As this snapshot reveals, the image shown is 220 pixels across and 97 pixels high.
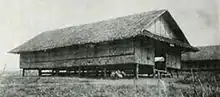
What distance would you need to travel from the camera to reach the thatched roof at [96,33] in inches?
619

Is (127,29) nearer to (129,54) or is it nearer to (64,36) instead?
(129,54)

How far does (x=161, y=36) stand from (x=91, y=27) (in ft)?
16.0

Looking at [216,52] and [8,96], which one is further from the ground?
[216,52]

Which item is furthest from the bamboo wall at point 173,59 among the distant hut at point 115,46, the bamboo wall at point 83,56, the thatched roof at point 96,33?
the bamboo wall at point 83,56

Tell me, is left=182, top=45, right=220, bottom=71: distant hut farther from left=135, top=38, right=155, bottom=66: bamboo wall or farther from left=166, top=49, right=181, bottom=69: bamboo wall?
left=135, top=38, right=155, bottom=66: bamboo wall

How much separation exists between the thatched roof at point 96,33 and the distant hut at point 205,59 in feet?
29.9

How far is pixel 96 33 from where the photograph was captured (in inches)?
697

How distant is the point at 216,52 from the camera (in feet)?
88.0

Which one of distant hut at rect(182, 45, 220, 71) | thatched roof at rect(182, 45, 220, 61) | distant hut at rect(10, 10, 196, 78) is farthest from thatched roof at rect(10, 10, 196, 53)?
distant hut at rect(182, 45, 220, 71)

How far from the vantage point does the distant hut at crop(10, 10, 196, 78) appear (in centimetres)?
1566

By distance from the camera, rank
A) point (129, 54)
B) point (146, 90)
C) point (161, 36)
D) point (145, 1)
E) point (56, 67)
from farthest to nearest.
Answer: point (56, 67) < point (161, 36) < point (129, 54) < point (145, 1) < point (146, 90)

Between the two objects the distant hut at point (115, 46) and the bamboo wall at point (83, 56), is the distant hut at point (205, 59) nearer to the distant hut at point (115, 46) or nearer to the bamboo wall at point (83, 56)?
the distant hut at point (115, 46)

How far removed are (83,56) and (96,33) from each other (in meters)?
1.56

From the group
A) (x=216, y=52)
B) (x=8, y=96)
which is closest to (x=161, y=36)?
(x=8, y=96)
